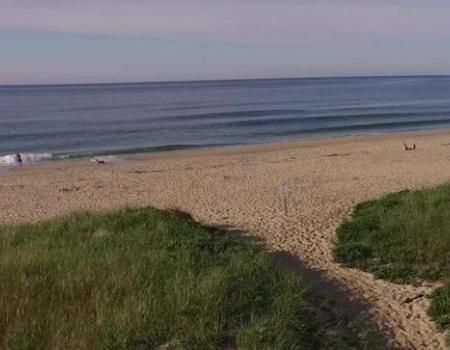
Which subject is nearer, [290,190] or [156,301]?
[156,301]

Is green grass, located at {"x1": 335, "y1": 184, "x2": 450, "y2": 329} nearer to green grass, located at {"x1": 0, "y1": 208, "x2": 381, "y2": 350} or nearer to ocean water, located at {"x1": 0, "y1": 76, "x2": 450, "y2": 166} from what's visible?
green grass, located at {"x1": 0, "y1": 208, "x2": 381, "y2": 350}

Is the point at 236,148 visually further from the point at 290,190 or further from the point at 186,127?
the point at 290,190

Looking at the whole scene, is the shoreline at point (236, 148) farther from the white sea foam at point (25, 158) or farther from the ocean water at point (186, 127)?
the ocean water at point (186, 127)

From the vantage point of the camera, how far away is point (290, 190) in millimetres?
16484

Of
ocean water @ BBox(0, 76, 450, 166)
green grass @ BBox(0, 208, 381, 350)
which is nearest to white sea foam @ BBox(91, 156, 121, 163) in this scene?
ocean water @ BBox(0, 76, 450, 166)

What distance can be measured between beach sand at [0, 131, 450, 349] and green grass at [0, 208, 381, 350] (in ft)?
3.38

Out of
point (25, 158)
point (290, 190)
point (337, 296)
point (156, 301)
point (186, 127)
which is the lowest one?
point (25, 158)

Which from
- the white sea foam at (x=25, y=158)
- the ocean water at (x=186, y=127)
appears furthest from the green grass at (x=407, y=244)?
the ocean water at (x=186, y=127)

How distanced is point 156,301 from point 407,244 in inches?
173

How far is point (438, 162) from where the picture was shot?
22141 mm

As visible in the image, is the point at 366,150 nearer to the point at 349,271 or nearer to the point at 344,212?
the point at 344,212

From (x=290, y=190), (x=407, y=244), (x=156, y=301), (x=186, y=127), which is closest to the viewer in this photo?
(x=156, y=301)

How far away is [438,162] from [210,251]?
52.8 ft

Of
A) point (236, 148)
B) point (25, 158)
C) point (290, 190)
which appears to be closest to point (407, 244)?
point (290, 190)
